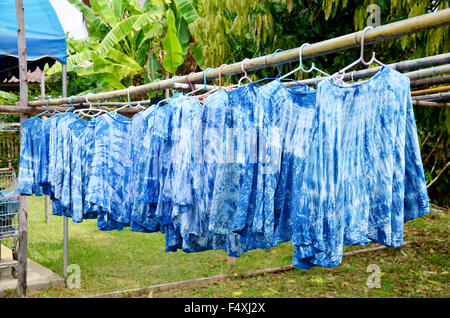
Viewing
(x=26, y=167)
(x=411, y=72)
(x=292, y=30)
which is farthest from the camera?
(x=292, y=30)

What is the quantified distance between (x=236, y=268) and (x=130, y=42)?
7118 mm

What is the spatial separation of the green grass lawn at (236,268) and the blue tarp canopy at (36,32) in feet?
8.87

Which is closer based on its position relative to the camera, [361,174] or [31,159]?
[361,174]

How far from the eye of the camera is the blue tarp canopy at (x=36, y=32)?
5.75m

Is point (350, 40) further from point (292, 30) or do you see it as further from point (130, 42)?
point (130, 42)

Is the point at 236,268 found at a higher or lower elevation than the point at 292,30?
lower

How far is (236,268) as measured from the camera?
17.7 feet

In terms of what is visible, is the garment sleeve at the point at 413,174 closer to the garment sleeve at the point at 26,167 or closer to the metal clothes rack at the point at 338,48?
the metal clothes rack at the point at 338,48

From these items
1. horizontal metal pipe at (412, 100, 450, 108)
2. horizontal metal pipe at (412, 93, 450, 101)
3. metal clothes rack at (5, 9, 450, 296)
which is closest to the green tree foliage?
horizontal metal pipe at (412, 100, 450, 108)

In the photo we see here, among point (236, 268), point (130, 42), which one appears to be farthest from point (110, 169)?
point (130, 42)

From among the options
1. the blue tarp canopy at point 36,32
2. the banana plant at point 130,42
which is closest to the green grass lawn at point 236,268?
the blue tarp canopy at point 36,32

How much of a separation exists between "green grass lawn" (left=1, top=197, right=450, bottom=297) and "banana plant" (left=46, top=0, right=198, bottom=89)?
11.8 ft

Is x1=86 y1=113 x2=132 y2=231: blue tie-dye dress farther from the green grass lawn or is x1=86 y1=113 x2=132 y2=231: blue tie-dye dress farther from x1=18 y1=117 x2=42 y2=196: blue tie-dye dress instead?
the green grass lawn
